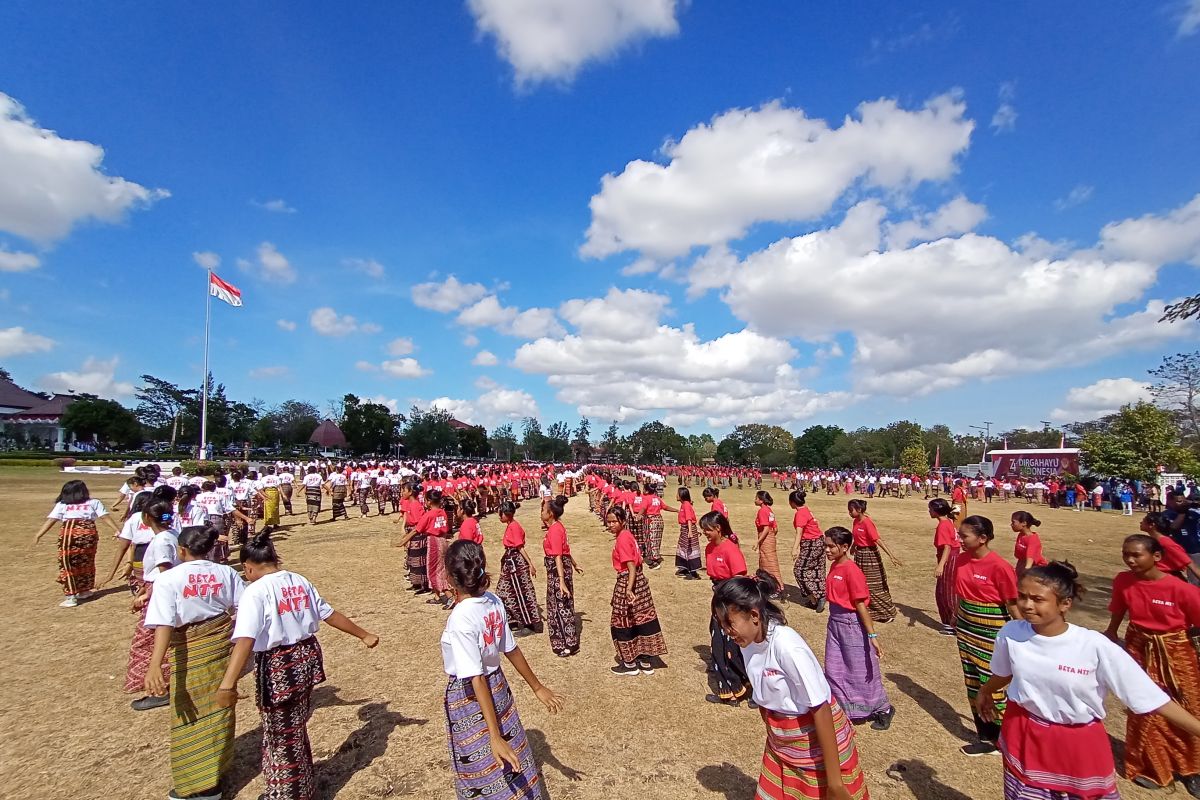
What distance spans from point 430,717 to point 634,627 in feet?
7.44

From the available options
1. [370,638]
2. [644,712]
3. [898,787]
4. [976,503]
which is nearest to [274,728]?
[370,638]

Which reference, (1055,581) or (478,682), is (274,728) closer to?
(478,682)

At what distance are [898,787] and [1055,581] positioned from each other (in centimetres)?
247

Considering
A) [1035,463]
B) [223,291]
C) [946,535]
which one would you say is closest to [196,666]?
[946,535]

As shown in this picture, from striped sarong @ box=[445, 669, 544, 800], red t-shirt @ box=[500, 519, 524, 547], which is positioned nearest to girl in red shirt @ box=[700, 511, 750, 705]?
red t-shirt @ box=[500, 519, 524, 547]

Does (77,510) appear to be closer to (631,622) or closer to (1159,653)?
(631,622)

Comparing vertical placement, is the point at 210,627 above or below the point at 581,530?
above

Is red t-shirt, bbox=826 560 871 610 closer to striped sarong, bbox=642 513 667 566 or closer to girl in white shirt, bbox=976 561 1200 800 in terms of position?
girl in white shirt, bbox=976 561 1200 800

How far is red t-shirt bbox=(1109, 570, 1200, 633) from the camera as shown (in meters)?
4.20

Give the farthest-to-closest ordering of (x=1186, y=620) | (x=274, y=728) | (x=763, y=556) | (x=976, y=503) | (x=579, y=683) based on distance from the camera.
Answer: (x=976, y=503) < (x=763, y=556) < (x=579, y=683) < (x=1186, y=620) < (x=274, y=728)

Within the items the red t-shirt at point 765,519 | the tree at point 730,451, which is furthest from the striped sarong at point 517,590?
the tree at point 730,451

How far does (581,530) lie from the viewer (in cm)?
1802

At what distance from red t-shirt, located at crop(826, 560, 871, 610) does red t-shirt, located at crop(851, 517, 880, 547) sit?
307 cm

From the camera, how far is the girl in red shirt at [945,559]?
6.73 meters
